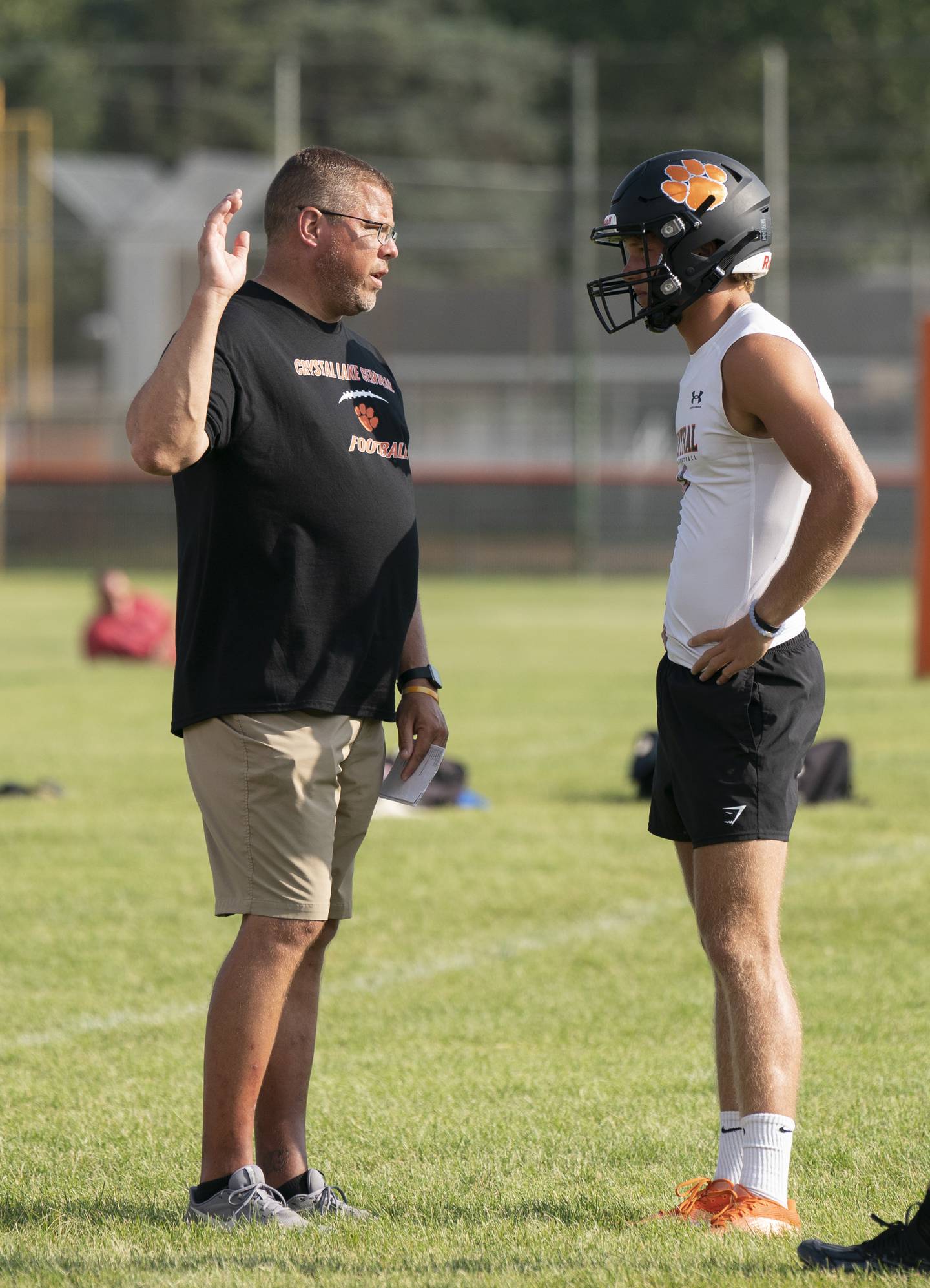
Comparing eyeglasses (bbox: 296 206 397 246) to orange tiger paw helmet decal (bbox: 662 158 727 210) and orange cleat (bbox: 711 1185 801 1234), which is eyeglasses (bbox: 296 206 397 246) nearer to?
orange tiger paw helmet decal (bbox: 662 158 727 210)

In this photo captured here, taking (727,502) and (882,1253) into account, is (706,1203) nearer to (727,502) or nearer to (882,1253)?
(882,1253)

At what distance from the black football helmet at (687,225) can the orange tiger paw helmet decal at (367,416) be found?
0.56 meters

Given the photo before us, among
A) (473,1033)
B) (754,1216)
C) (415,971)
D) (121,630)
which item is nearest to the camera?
(754,1216)

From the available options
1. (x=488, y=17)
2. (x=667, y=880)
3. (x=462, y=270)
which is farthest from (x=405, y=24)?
(x=667, y=880)

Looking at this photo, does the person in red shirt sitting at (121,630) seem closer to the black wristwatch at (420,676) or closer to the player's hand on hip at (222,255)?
the black wristwatch at (420,676)

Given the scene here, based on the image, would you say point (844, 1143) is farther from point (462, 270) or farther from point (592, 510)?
point (462, 270)

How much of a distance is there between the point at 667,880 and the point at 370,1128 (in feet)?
11.3

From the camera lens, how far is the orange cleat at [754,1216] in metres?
3.55

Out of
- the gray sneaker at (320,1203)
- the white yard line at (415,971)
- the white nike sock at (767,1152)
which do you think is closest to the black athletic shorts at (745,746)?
the white nike sock at (767,1152)

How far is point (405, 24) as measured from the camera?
50281 mm

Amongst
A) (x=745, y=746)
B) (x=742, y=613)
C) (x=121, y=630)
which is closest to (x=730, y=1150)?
(x=745, y=746)

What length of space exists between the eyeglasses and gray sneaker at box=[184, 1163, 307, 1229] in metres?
2.03

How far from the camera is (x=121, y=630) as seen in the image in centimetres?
1748

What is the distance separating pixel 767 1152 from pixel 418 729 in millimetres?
1247
